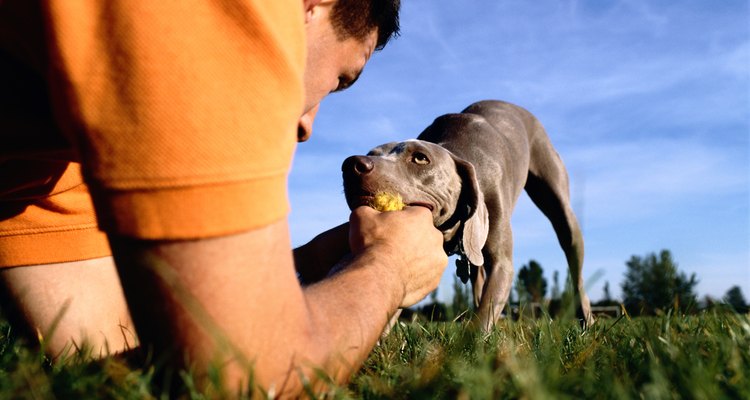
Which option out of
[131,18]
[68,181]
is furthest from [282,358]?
[68,181]

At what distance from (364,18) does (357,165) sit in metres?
1.73

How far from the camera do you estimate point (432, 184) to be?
4.78m

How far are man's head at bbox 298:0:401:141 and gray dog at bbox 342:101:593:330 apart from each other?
91 cm

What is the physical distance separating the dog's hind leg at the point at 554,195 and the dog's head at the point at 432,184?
2618 mm

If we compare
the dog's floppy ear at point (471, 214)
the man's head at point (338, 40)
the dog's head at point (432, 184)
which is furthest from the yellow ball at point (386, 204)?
the dog's floppy ear at point (471, 214)

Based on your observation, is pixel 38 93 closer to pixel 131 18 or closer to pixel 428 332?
pixel 131 18

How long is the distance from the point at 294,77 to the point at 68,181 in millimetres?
1947

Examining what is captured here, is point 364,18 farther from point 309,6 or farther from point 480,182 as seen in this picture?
point 480,182

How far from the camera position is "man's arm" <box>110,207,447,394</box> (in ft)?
3.99

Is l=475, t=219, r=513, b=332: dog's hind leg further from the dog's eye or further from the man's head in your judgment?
the man's head

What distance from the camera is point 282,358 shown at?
4.29ft

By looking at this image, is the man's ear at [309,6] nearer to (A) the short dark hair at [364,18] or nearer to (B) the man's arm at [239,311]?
(A) the short dark hair at [364,18]

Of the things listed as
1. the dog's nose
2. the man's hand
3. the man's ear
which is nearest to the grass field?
the man's hand

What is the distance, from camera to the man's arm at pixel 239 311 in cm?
122
